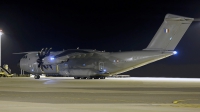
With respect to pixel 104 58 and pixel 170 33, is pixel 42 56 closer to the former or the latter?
pixel 104 58

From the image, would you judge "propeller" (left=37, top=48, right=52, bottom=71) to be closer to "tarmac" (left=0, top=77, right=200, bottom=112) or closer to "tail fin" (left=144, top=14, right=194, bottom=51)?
"tail fin" (left=144, top=14, right=194, bottom=51)

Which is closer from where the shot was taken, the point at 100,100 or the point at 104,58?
the point at 100,100

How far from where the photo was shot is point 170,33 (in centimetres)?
5728

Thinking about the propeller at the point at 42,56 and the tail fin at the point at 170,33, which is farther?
the propeller at the point at 42,56

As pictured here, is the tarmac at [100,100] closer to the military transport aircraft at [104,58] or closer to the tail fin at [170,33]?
the tail fin at [170,33]

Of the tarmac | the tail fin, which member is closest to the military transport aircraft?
the tail fin

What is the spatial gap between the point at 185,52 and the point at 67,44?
3220cm

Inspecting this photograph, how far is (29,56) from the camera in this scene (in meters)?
72.6

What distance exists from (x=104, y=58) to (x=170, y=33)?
1018 centimetres

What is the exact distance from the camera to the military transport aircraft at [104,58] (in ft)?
187

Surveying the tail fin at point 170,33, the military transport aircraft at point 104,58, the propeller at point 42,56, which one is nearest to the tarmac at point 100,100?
the tail fin at point 170,33

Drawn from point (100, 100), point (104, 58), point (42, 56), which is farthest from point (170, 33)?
point (100, 100)

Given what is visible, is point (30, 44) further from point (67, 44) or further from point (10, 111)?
point (10, 111)

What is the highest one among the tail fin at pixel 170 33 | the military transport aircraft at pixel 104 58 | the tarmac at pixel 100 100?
the tail fin at pixel 170 33
